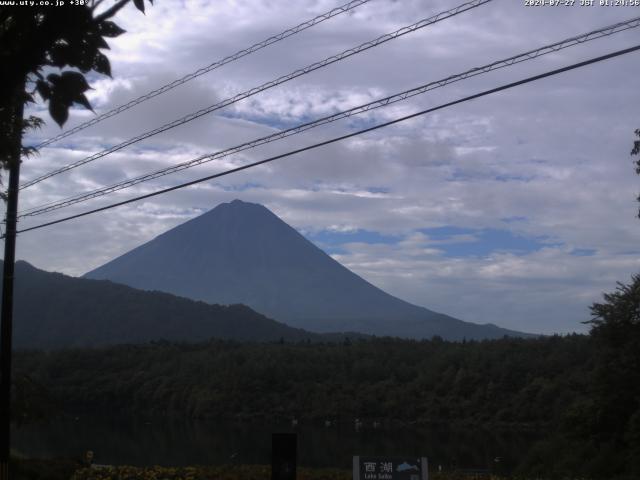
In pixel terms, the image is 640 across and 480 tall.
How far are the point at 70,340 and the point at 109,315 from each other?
47.1ft

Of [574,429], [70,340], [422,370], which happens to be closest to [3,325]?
[574,429]

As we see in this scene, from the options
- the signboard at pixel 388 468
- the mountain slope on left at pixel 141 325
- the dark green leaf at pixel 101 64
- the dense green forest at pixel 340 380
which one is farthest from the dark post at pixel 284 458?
the mountain slope on left at pixel 141 325

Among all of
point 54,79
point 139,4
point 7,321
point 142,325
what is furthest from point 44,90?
point 142,325

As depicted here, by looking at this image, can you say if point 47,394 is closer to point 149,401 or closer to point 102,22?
point 102,22

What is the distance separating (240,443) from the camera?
157 feet

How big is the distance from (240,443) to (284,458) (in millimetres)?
38525

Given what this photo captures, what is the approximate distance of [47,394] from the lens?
17.1m

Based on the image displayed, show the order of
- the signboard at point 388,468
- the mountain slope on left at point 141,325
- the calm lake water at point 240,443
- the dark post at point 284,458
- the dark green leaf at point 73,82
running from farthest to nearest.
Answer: the mountain slope on left at point 141,325 → the calm lake water at point 240,443 → the dark post at point 284,458 → the signboard at point 388,468 → the dark green leaf at point 73,82

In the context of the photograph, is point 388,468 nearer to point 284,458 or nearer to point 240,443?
point 284,458

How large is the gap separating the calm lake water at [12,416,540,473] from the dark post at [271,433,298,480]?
18.2m

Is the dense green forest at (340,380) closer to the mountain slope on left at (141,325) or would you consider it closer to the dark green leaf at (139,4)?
the dark green leaf at (139,4)

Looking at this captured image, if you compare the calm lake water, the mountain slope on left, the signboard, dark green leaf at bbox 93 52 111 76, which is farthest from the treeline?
the mountain slope on left

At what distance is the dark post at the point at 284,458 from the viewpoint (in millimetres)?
10766

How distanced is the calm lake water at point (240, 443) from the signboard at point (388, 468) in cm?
1827
